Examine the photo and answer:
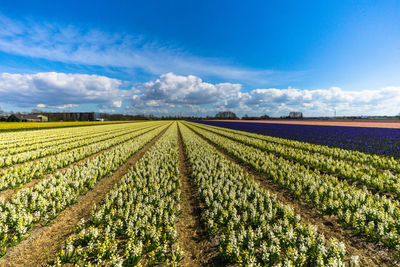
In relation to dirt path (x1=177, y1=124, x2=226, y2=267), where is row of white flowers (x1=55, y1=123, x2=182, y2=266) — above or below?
above

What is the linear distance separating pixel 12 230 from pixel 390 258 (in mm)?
12377

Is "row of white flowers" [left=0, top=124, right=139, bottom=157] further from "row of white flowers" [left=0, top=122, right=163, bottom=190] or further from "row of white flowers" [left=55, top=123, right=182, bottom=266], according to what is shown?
"row of white flowers" [left=55, top=123, right=182, bottom=266]

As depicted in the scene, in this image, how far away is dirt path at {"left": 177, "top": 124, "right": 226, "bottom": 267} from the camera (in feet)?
15.7

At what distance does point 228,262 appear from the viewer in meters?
4.71

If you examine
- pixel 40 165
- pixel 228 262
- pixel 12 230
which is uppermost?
pixel 40 165

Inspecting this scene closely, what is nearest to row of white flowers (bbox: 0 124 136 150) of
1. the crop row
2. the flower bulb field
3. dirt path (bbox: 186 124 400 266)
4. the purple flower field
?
the flower bulb field

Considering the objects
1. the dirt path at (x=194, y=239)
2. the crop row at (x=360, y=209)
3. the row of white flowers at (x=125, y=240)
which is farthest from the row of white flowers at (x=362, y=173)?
the row of white flowers at (x=125, y=240)

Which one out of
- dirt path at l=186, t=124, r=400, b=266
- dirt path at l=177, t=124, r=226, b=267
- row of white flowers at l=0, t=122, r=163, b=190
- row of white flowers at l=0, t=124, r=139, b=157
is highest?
row of white flowers at l=0, t=124, r=139, b=157

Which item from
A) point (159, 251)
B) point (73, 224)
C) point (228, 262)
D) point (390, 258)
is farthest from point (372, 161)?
point (73, 224)

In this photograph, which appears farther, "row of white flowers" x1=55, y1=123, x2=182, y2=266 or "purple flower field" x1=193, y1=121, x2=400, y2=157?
"purple flower field" x1=193, y1=121, x2=400, y2=157

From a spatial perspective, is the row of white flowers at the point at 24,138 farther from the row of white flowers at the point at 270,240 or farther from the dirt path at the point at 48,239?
the row of white flowers at the point at 270,240

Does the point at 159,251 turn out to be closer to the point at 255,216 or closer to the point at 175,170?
the point at 255,216

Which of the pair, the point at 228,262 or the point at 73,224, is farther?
the point at 73,224

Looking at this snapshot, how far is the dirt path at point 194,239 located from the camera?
4.78 m
